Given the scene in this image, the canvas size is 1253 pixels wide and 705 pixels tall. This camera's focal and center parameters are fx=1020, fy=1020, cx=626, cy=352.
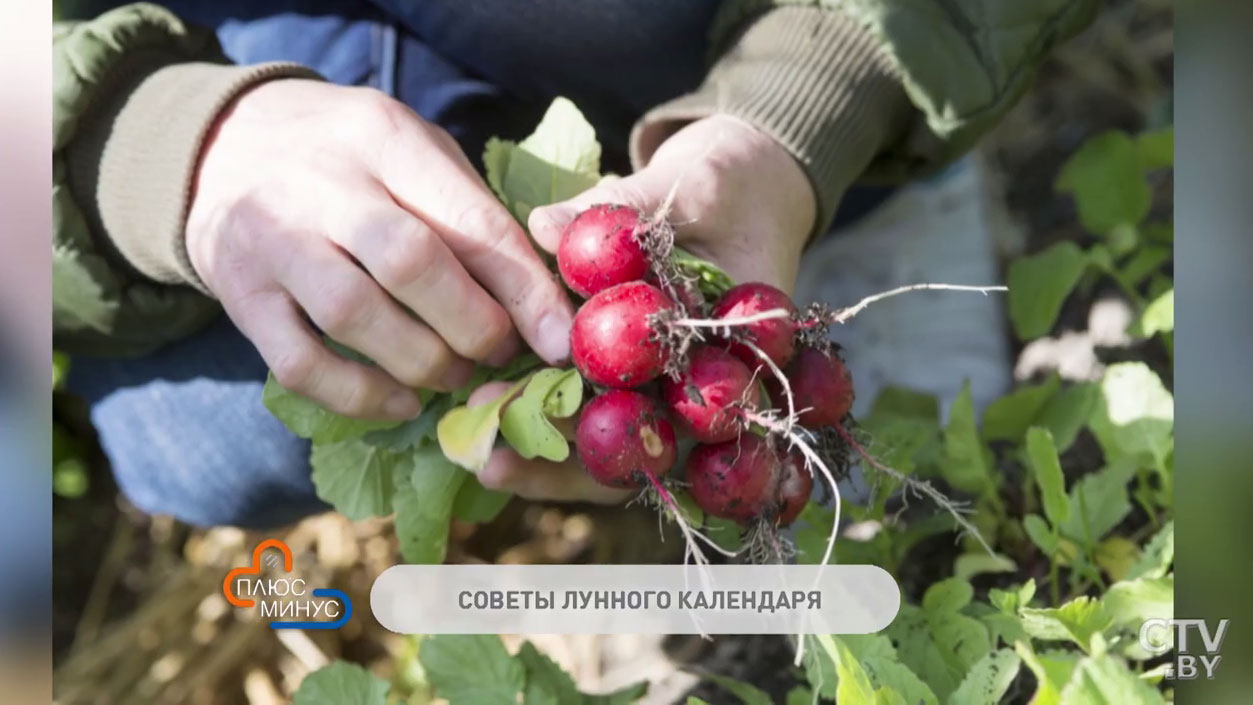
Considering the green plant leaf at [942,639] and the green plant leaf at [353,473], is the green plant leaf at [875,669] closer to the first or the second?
the green plant leaf at [942,639]

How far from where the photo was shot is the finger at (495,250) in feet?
2.17

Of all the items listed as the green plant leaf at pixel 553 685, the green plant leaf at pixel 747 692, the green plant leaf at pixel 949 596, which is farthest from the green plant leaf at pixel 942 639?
the green plant leaf at pixel 553 685

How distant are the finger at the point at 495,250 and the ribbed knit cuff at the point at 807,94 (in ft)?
0.67

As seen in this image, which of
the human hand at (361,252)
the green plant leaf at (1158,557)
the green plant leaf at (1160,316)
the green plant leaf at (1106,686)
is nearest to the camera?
the green plant leaf at (1106,686)

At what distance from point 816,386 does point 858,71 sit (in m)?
0.33

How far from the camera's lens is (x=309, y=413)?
740 millimetres

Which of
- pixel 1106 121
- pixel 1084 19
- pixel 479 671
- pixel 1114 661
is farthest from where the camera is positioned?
pixel 1106 121

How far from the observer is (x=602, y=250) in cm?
63

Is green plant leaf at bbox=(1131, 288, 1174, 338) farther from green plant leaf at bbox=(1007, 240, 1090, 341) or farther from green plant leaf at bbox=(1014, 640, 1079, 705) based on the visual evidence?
green plant leaf at bbox=(1014, 640, 1079, 705)

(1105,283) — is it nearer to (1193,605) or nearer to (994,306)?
(994,306)

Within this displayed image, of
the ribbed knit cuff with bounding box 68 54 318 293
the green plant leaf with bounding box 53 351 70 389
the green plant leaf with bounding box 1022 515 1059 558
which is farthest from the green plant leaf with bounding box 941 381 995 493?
the green plant leaf with bounding box 53 351 70 389

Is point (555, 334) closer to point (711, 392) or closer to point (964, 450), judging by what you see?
point (711, 392)

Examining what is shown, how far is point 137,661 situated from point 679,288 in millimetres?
672

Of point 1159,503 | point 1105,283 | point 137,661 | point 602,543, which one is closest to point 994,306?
point 1105,283
